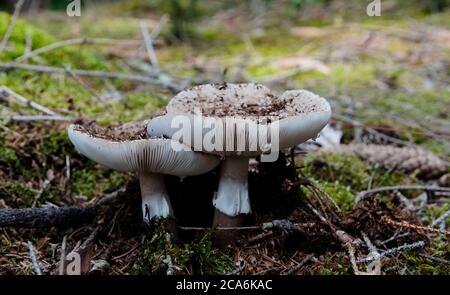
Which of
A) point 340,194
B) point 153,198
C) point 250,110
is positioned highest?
point 250,110

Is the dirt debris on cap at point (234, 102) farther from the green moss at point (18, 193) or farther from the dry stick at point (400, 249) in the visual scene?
the green moss at point (18, 193)

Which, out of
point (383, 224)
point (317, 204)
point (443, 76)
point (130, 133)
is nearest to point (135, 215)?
point (130, 133)

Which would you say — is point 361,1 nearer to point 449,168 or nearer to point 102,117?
point 449,168

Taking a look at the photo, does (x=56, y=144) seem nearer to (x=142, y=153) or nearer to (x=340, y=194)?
(x=142, y=153)

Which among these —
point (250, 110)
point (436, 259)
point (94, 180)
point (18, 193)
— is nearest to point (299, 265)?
point (436, 259)

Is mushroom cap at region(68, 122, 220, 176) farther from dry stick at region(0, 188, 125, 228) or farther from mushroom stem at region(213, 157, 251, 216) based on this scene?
dry stick at region(0, 188, 125, 228)

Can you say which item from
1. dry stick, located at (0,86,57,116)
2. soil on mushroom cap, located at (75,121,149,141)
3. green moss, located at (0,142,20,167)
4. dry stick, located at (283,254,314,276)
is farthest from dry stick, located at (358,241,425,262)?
dry stick, located at (0,86,57,116)
